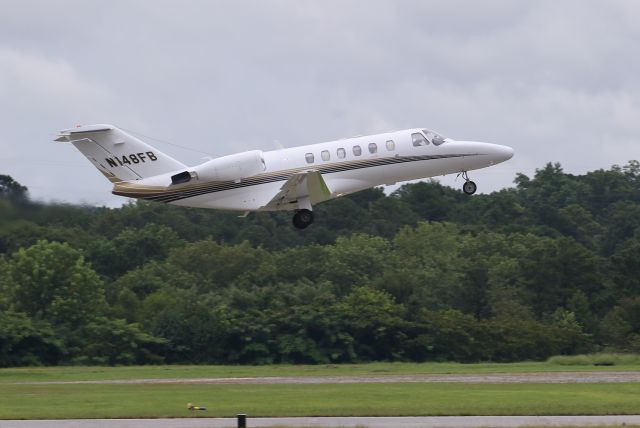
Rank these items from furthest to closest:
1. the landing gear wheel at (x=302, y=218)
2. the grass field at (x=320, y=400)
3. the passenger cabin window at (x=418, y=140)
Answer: the passenger cabin window at (x=418, y=140)
the landing gear wheel at (x=302, y=218)
the grass field at (x=320, y=400)

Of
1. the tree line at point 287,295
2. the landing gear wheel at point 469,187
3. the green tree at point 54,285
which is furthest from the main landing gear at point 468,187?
the green tree at point 54,285

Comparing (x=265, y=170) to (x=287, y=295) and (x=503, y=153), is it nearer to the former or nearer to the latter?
(x=503, y=153)

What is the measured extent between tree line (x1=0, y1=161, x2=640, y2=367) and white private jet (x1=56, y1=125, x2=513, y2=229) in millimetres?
2315

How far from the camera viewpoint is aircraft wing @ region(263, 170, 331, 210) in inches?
1628

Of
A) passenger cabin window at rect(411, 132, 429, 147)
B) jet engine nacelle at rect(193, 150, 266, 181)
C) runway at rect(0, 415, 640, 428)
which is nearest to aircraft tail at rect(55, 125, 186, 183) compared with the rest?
jet engine nacelle at rect(193, 150, 266, 181)

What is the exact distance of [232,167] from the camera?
41.6 meters

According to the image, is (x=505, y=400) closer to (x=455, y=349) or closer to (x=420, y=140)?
(x=420, y=140)

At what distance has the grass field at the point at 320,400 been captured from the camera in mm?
32688

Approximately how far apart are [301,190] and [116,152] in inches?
247

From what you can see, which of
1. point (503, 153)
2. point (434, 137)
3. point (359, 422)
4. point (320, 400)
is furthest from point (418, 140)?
point (359, 422)

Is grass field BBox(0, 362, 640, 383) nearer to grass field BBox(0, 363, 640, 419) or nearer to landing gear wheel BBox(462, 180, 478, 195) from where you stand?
grass field BBox(0, 363, 640, 419)

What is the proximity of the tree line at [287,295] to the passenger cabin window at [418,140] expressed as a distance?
11.8 meters

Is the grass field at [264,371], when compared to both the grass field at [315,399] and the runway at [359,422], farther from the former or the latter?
the runway at [359,422]

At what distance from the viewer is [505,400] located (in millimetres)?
34875
